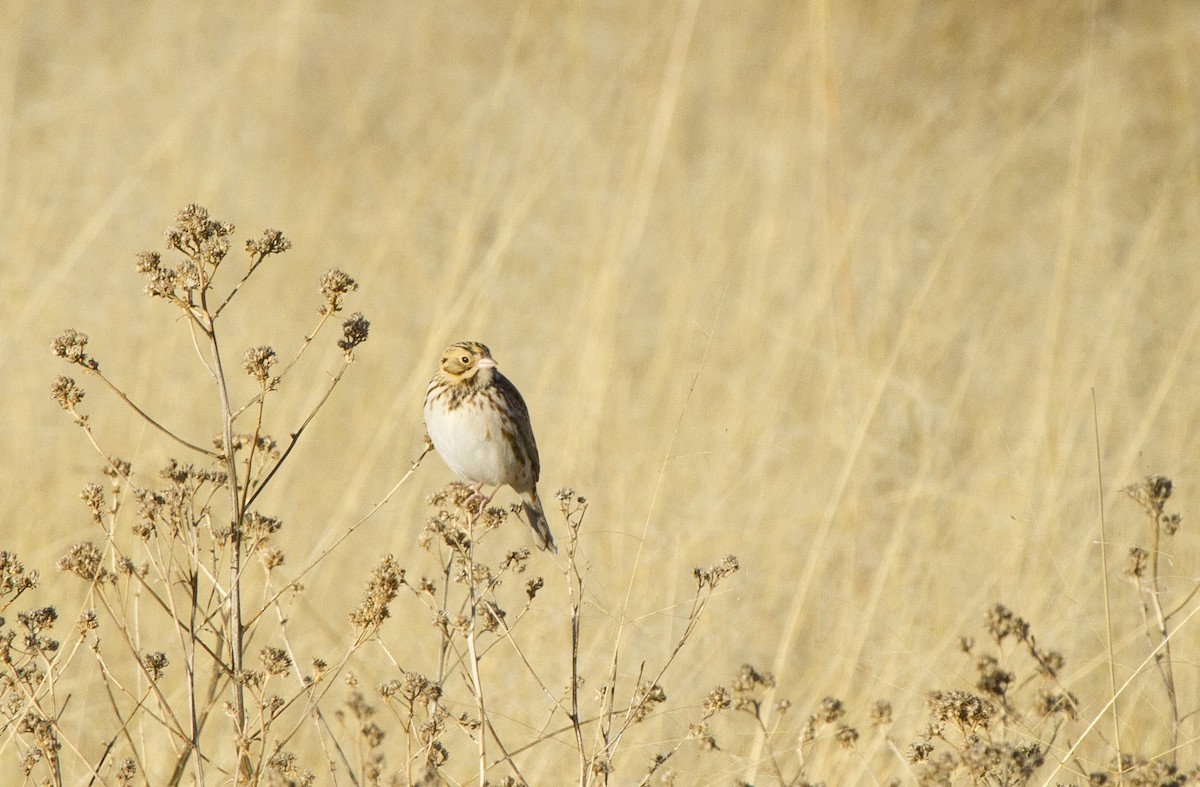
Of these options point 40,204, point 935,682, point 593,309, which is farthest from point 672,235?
point 935,682

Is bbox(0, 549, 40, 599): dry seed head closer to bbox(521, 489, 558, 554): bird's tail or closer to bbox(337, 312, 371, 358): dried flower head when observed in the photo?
bbox(337, 312, 371, 358): dried flower head

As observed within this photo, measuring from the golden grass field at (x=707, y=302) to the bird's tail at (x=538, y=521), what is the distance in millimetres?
226

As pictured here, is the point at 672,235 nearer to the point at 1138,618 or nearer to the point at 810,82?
the point at 810,82

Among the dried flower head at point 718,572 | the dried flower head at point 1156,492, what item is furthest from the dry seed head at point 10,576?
the dried flower head at point 1156,492

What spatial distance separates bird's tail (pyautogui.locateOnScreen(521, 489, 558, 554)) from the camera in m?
4.00

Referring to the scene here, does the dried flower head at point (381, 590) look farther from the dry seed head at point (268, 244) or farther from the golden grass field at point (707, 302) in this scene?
the golden grass field at point (707, 302)

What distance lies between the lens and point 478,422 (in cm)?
384

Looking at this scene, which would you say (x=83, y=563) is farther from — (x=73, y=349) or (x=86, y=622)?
(x=73, y=349)

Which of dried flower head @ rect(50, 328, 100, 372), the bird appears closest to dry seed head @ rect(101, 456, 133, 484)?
dried flower head @ rect(50, 328, 100, 372)

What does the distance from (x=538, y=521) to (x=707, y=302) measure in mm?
2461

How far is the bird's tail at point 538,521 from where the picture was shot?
400 centimetres

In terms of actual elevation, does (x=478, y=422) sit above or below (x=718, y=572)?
above

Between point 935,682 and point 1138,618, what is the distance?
1000mm

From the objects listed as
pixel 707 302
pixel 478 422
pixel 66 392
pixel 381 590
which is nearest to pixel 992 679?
pixel 381 590
